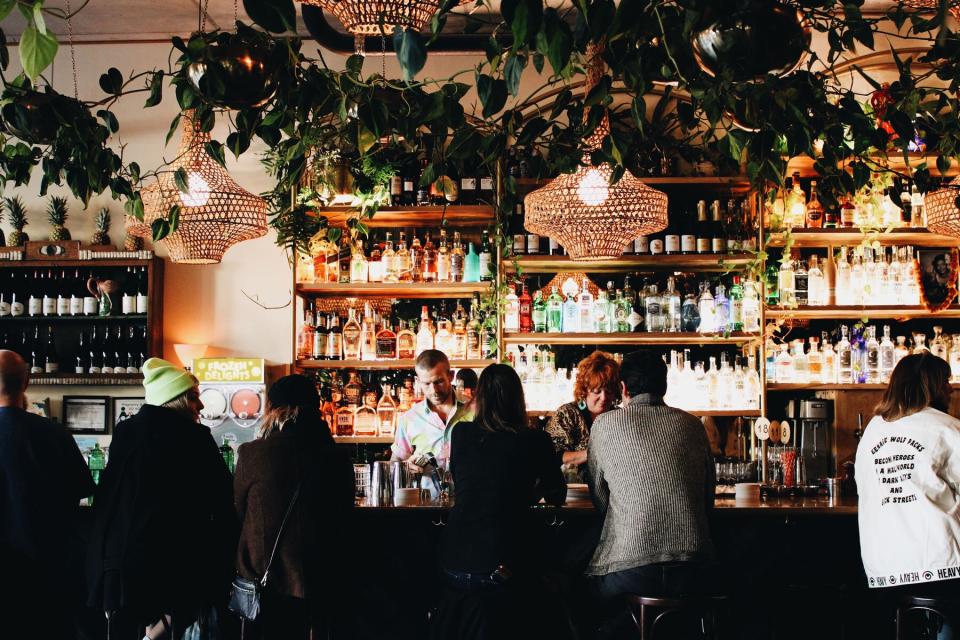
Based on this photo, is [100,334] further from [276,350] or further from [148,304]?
[276,350]

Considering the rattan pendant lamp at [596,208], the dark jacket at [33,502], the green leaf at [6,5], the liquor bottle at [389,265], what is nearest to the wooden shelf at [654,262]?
the liquor bottle at [389,265]

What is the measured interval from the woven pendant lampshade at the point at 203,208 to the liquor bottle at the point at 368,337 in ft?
5.14

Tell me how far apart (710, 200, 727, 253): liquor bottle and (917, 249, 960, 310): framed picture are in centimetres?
121

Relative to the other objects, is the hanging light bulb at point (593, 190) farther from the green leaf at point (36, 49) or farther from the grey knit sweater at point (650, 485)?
the green leaf at point (36, 49)

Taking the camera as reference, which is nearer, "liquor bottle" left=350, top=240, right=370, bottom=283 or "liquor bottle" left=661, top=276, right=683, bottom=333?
"liquor bottle" left=661, top=276, right=683, bottom=333

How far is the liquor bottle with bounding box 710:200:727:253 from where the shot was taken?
549 centimetres

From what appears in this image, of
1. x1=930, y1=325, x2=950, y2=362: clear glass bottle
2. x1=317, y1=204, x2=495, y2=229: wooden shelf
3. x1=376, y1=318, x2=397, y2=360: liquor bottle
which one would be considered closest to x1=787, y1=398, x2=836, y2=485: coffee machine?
x1=930, y1=325, x2=950, y2=362: clear glass bottle

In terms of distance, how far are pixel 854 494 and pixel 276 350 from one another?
11.8 ft

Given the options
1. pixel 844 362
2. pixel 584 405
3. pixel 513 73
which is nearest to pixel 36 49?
pixel 513 73

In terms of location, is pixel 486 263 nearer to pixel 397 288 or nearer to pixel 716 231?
pixel 397 288

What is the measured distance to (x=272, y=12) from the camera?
1.50 m

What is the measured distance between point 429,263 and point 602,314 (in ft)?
3.69

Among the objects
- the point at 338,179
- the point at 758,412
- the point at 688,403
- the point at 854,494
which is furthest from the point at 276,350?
the point at 854,494

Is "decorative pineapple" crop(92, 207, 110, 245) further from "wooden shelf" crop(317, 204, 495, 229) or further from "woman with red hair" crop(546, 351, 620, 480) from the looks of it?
"woman with red hair" crop(546, 351, 620, 480)
